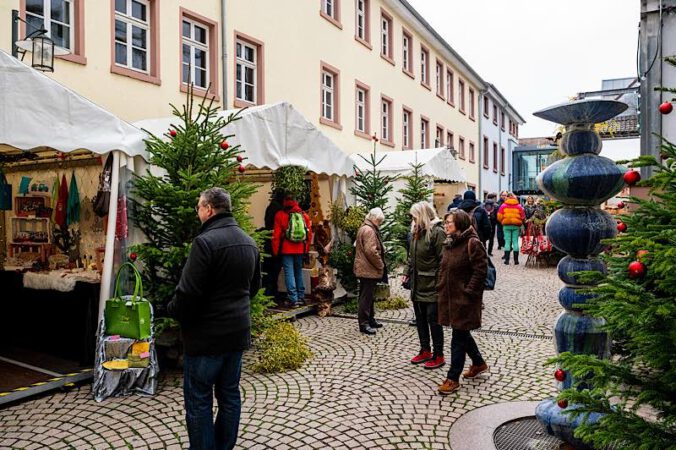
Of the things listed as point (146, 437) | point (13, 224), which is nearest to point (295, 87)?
point (13, 224)

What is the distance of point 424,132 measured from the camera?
25516mm

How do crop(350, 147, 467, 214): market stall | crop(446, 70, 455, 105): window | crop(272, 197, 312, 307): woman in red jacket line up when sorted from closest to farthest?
crop(272, 197, 312, 307): woman in red jacket → crop(350, 147, 467, 214): market stall → crop(446, 70, 455, 105): window

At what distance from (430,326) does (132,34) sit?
306 inches

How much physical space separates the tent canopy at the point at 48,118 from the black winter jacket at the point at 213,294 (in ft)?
8.54

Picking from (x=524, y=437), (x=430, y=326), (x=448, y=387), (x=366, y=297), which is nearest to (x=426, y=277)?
(x=430, y=326)

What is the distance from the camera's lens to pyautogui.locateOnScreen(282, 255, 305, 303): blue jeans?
9.47 metres

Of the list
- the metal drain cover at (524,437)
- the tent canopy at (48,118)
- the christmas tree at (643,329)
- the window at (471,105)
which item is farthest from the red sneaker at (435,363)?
the window at (471,105)

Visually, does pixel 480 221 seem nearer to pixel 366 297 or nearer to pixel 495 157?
pixel 366 297

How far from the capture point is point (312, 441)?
173 inches

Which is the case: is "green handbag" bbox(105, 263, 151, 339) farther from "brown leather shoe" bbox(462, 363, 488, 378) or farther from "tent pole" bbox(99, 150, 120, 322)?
"brown leather shoe" bbox(462, 363, 488, 378)

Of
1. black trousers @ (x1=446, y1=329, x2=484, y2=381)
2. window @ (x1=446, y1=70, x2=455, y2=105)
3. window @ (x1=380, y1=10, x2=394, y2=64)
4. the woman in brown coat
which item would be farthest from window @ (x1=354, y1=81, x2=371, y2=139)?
black trousers @ (x1=446, y1=329, x2=484, y2=381)

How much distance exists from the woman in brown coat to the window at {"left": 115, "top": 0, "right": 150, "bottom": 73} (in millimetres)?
7323

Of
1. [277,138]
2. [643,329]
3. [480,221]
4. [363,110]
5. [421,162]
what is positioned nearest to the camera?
[643,329]

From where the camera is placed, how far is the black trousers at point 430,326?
20.6 ft
